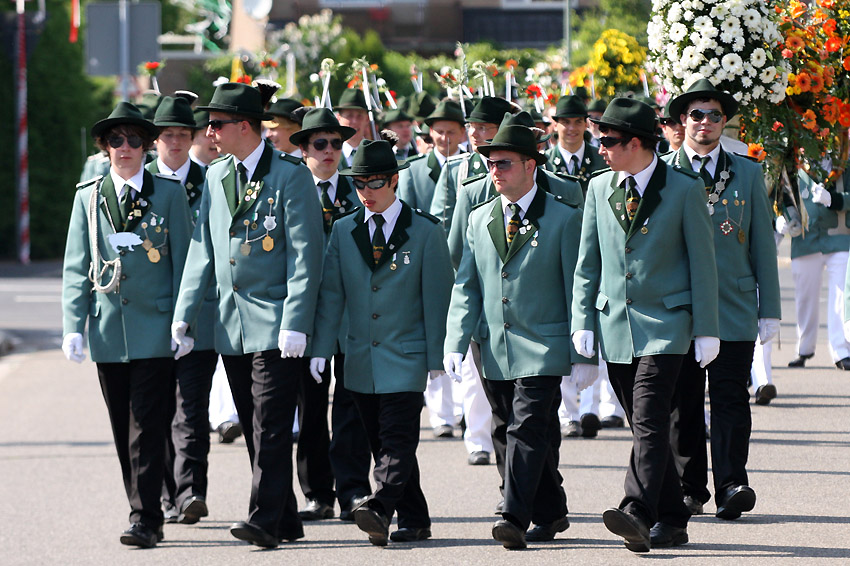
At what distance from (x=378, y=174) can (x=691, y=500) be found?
2.38 meters

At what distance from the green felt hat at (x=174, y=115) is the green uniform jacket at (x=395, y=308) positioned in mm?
1896

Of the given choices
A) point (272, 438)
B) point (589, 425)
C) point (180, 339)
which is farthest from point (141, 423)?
point (589, 425)

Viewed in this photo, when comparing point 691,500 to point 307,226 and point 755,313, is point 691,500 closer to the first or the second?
point 755,313

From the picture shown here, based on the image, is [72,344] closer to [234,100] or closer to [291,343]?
[291,343]

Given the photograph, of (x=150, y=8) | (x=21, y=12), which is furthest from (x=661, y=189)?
(x=21, y=12)

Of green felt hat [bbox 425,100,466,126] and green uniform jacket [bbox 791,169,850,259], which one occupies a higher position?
green felt hat [bbox 425,100,466,126]

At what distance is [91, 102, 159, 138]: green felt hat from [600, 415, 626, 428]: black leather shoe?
4601 mm

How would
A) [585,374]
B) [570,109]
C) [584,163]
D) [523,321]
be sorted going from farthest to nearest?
[584,163]
[570,109]
[523,321]
[585,374]

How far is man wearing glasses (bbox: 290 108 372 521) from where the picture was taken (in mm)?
8602

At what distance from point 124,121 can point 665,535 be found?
342 cm

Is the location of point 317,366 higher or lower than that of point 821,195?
lower

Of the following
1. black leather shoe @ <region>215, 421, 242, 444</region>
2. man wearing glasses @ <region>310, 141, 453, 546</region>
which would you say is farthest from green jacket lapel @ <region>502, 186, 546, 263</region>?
black leather shoe @ <region>215, 421, 242, 444</region>

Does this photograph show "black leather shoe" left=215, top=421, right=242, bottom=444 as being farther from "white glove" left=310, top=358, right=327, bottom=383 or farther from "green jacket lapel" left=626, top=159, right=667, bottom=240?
"green jacket lapel" left=626, top=159, right=667, bottom=240

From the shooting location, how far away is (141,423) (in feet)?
26.5
